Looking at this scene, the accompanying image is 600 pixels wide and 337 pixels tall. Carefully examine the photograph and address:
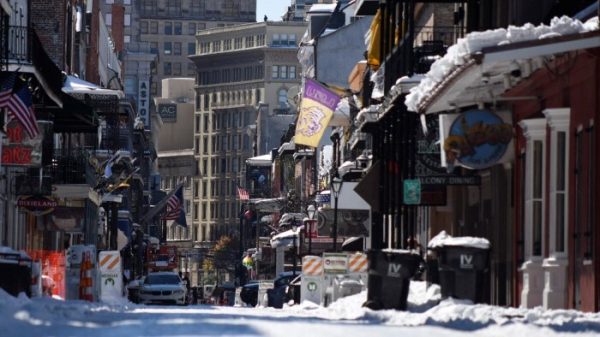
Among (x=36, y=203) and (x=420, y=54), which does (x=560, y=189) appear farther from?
(x=36, y=203)

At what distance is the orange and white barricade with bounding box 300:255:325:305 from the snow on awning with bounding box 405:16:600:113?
33.0ft

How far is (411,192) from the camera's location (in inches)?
1352

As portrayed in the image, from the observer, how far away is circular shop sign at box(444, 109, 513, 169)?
26703 mm

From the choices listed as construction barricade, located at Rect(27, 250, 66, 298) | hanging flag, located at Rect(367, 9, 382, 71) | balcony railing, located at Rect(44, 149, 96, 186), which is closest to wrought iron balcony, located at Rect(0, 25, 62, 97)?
construction barricade, located at Rect(27, 250, 66, 298)

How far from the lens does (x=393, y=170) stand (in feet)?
126

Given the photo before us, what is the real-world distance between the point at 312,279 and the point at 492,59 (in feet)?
58.3

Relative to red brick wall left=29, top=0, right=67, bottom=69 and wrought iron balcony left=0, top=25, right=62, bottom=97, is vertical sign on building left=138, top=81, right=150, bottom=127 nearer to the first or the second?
red brick wall left=29, top=0, right=67, bottom=69

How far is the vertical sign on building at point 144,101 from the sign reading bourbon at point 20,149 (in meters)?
103

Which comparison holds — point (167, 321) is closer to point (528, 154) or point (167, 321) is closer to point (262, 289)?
point (528, 154)

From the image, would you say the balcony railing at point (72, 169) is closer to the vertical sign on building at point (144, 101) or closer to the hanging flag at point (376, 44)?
the hanging flag at point (376, 44)

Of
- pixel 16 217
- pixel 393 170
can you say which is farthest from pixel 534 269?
pixel 16 217

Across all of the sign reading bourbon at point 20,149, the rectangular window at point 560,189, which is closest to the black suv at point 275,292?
the sign reading bourbon at point 20,149

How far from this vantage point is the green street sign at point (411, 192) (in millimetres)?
34219

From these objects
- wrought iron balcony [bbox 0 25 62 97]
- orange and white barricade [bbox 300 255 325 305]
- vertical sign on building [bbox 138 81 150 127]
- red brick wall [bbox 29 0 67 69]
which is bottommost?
orange and white barricade [bbox 300 255 325 305]
